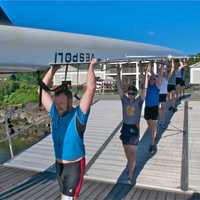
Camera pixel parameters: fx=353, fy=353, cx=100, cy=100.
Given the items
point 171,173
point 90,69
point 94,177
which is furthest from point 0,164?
point 90,69

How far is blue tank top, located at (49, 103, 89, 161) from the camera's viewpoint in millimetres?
3314

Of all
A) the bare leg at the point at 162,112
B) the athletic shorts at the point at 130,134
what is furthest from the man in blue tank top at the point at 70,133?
the bare leg at the point at 162,112

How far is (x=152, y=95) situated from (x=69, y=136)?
3931 mm

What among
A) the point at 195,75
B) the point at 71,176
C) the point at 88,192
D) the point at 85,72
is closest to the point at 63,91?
the point at 85,72

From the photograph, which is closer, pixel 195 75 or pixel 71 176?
pixel 71 176

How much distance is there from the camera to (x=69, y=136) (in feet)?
10.9

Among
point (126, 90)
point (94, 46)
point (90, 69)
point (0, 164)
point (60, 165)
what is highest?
point (94, 46)

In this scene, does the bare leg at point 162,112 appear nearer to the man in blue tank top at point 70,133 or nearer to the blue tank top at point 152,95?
the blue tank top at point 152,95

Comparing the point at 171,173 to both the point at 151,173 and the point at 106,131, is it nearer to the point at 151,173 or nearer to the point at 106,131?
the point at 151,173

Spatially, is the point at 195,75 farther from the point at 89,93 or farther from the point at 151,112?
the point at 89,93

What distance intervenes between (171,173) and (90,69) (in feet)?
12.1

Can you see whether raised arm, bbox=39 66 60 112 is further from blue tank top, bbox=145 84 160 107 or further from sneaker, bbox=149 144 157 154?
sneaker, bbox=149 144 157 154

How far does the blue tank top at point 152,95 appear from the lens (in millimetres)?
6930

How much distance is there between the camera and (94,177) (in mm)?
6242
